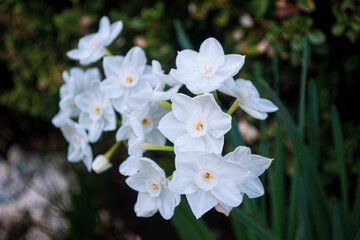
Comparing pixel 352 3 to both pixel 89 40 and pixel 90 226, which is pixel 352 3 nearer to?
pixel 89 40

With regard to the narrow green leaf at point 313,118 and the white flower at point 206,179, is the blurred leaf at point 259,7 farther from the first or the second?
the white flower at point 206,179

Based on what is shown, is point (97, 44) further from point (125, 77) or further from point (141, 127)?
point (141, 127)

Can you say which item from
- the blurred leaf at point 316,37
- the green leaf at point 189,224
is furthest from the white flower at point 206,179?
the blurred leaf at point 316,37

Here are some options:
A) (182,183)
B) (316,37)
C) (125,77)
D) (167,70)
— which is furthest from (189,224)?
(167,70)

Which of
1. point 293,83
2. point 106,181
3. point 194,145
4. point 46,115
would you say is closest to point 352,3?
point 293,83

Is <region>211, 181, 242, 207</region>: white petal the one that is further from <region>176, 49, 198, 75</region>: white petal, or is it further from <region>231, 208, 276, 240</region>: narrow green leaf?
<region>176, 49, 198, 75</region>: white petal
